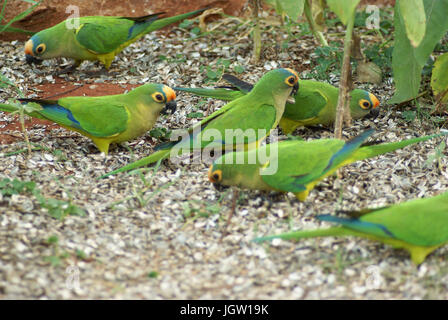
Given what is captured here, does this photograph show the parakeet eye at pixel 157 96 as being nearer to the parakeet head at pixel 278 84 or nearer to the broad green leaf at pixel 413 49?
the parakeet head at pixel 278 84

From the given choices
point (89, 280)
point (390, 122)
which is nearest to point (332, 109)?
point (390, 122)

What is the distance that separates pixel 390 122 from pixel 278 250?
2.08m

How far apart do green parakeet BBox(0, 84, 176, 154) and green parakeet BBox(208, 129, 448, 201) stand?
974 mm

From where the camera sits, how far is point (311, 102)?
4.54 meters

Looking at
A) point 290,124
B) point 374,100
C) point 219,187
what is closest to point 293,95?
point 290,124

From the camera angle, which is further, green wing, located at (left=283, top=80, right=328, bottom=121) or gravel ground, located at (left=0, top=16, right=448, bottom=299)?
green wing, located at (left=283, top=80, right=328, bottom=121)

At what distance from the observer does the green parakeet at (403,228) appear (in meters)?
3.00

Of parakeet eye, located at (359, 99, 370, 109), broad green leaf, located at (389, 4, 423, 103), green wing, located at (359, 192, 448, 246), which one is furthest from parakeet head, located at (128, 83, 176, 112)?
green wing, located at (359, 192, 448, 246)

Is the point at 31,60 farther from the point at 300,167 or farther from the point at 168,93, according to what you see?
the point at 300,167

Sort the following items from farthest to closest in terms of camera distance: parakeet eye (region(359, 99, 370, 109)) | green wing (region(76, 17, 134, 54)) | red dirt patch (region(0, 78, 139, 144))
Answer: green wing (region(76, 17, 134, 54)) < red dirt patch (region(0, 78, 139, 144)) < parakeet eye (region(359, 99, 370, 109))

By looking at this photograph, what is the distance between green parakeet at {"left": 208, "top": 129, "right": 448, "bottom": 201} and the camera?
11.7 ft

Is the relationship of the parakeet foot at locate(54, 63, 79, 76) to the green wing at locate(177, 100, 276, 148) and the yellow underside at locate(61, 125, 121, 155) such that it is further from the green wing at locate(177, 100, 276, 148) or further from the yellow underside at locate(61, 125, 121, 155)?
the green wing at locate(177, 100, 276, 148)

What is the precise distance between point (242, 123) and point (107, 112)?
3.46 feet

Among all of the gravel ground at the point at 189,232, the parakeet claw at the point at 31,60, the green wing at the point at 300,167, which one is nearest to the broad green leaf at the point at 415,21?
the green wing at the point at 300,167
